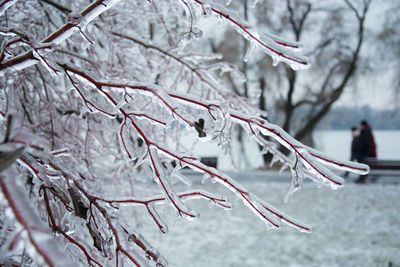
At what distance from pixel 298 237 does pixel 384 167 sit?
17.0 ft

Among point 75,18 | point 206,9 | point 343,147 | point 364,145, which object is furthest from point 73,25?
point 343,147

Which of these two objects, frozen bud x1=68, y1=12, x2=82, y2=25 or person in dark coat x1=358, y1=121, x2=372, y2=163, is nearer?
frozen bud x1=68, y1=12, x2=82, y2=25

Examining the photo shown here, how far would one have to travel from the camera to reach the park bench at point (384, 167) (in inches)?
348

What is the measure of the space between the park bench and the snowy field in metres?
1.39

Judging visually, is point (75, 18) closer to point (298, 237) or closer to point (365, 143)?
point (298, 237)

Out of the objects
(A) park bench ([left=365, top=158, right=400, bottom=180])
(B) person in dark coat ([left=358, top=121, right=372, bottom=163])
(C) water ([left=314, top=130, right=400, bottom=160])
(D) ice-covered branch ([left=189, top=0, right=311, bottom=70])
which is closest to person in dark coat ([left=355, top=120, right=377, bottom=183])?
(B) person in dark coat ([left=358, top=121, right=372, bottom=163])

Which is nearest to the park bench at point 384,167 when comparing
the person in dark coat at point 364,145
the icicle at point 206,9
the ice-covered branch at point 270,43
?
the person in dark coat at point 364,145

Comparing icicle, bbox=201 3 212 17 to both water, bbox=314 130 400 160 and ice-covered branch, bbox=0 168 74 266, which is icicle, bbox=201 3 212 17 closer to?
ice-covered branch, bbox=0 168 74 266

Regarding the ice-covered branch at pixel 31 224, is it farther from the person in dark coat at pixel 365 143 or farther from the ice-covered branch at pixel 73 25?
the person in dark coat at pixel 365 143

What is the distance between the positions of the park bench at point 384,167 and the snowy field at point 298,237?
1.39 m

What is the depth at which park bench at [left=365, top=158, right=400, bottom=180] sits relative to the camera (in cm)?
885

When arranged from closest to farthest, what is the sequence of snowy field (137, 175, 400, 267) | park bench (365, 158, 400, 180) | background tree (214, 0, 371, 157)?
snowy field (137, 175, 400, 267) → park bench (365, 158, 400, 180) → background tree (214, 0, 371, 157)

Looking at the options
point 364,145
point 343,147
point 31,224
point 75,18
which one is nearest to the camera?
point 31,224

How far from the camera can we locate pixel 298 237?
5.21 meters
